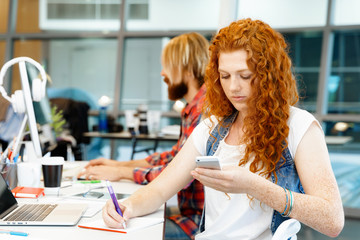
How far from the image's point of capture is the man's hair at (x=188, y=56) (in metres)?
2.28

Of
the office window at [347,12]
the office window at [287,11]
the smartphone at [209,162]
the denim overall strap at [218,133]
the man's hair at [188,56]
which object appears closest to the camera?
the smartphone at [209,162]

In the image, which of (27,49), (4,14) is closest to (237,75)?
(27,49)

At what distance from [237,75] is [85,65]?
14.4 ft

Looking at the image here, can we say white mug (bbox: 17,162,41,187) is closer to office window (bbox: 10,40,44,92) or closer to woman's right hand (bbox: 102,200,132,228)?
woman's right hand (bbox: 102,200,132,228)

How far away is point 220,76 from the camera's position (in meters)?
1.54

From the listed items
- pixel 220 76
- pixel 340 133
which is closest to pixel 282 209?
pixel 220 76

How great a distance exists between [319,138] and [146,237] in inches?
23.6

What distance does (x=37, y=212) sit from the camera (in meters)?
1.41

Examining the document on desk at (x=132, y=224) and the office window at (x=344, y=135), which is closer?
the document on desk at (x=132, y=224)

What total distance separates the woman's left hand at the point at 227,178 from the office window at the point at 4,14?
507 cm

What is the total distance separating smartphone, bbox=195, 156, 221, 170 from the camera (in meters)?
1.16

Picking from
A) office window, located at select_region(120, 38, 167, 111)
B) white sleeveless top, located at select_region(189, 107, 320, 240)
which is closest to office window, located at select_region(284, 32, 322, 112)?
office window, located at select_region(120, 38, 167, 111)

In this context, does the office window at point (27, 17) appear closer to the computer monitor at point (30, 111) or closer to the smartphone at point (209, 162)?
the computer monitor at point (30, 111)

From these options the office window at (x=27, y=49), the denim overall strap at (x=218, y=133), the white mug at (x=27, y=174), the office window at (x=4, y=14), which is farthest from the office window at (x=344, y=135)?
the office window at (x=4, y=14)
